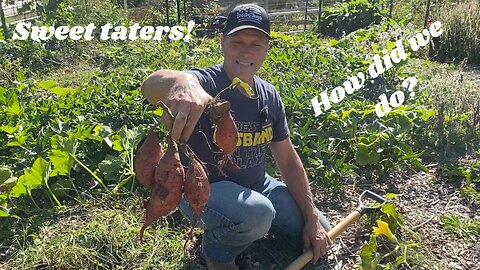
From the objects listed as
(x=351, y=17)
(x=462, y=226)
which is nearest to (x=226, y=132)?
(x=462, y=226)

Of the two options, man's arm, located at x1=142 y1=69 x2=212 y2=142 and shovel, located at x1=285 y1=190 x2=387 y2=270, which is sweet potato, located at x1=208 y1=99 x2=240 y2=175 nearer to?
man's arm, located at x1=142 y1=69 x2=212 y2=142

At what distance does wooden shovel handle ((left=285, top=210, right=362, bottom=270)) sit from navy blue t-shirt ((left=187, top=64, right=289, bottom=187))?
0.43 meters

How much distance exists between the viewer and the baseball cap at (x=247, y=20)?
7.43 ft

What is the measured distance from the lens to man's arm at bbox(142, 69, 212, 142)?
4.93 feet

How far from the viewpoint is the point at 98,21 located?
7.84m

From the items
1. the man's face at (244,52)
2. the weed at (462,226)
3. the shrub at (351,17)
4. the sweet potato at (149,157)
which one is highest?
the man's face at (244,52)

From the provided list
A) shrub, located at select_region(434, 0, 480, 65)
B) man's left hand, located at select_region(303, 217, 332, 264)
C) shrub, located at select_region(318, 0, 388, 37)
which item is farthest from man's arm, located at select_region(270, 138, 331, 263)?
shrub, located at select_region(318, 0, 388, 37)

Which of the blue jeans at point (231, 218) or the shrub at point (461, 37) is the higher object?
the blue jeans at point (231, 218)

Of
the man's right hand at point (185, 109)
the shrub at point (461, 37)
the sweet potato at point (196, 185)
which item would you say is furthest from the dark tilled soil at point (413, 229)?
the shrub at point (461, 37)

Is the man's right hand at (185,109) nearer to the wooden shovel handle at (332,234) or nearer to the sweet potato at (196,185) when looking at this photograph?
the sweet potato at (196,185)

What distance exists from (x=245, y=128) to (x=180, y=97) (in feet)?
2.68

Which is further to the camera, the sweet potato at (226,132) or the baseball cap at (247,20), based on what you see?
the baseball cap at (247,20)

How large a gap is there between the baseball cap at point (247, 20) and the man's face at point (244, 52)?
3 centimetres

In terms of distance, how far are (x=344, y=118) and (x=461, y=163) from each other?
85 cm
